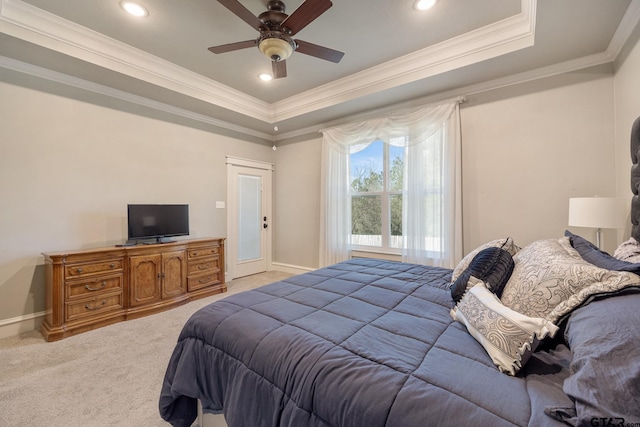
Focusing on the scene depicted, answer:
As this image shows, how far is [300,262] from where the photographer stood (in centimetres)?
508

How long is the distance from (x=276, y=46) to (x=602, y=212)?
300 cm

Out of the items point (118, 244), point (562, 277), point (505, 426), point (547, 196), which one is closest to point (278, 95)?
point (118, 244)

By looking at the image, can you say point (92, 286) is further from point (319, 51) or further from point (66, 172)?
point (319, 51)

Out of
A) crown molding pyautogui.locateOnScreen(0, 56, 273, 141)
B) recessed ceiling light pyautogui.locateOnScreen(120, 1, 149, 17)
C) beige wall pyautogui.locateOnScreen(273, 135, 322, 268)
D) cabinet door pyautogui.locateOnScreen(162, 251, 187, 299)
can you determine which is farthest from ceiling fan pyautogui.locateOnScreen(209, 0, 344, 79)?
cabinet door pyautogui.locateOnScreen(162, 251, 187, 299)

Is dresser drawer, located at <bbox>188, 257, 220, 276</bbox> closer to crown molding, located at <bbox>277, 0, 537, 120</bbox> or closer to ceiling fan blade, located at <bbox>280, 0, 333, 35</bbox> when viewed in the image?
crown molding, located at <bbox>277, 0, 537, 120</bbox>

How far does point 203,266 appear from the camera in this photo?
12.7 ft

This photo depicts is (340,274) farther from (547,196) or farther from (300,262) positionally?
(300,262)

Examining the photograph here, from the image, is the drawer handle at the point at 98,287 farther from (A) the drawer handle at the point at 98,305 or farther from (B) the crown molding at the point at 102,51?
(B) the crown molding at the point at 102,51

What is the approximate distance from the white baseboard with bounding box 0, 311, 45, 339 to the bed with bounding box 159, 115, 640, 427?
2.51m

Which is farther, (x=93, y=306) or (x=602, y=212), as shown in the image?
(x=93, y=306)

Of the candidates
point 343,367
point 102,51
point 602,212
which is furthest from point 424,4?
point 102,51

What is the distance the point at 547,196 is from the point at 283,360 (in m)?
3.27

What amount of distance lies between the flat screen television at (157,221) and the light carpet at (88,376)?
1063 millimetres

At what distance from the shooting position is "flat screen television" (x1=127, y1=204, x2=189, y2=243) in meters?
3.33
